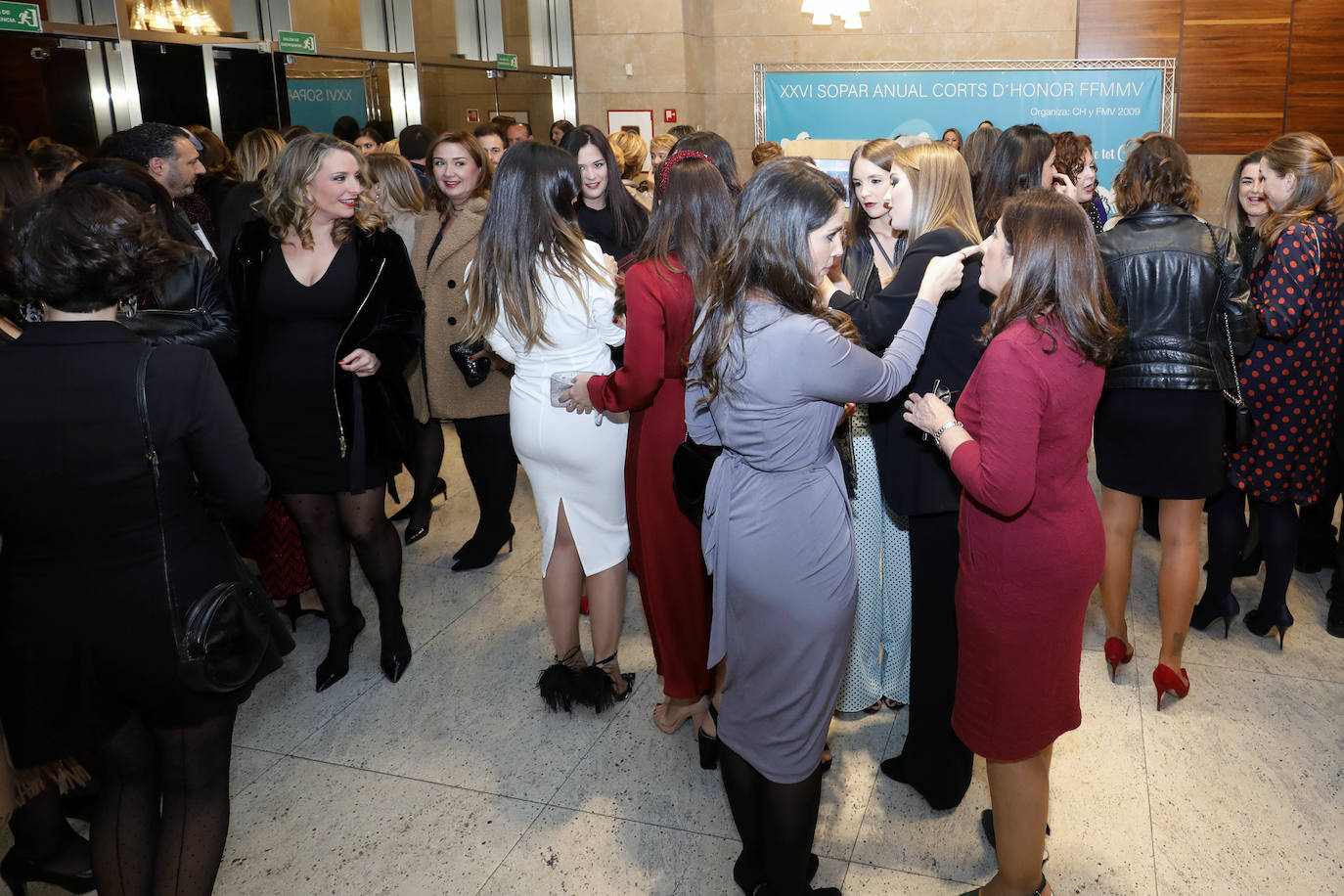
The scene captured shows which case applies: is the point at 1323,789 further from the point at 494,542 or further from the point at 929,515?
the point at 494,542

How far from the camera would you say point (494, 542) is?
462 centimetres

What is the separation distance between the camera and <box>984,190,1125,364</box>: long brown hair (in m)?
1.99

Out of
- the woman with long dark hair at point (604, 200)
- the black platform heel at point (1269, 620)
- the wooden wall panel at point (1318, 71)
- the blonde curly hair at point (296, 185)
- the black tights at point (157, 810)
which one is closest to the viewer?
the black tights at point (157, 810)

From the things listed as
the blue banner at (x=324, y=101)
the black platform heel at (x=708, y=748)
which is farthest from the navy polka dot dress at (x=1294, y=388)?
the blue banner at (x=324, y=101)

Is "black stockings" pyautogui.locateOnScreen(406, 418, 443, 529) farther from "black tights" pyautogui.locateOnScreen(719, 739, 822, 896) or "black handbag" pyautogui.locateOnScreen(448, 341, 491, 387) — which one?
"black tights" pyautogui.locateOnScreen(719, 739, 822, 896)

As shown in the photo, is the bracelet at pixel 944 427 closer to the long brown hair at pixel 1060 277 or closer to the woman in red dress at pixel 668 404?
the long brown hair at pixel 1060 277

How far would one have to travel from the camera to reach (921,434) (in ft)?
8.36

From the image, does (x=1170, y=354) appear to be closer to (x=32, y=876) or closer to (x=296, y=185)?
(x=296, y=185)

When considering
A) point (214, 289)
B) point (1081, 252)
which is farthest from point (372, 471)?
point (1081, 252)

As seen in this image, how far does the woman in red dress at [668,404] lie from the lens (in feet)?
8.76

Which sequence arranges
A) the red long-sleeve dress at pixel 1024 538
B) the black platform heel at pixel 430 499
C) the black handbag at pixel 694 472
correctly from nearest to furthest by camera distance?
the red long-sleeve dress at pixel 1024 538 < the black handbag at pixel 694 472 < the black platform heel at pixel 430 499

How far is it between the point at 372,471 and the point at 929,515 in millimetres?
1926

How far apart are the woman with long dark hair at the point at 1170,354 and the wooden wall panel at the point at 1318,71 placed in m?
8.84

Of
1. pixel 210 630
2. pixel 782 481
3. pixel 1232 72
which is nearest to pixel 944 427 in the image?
pixel 782 481
